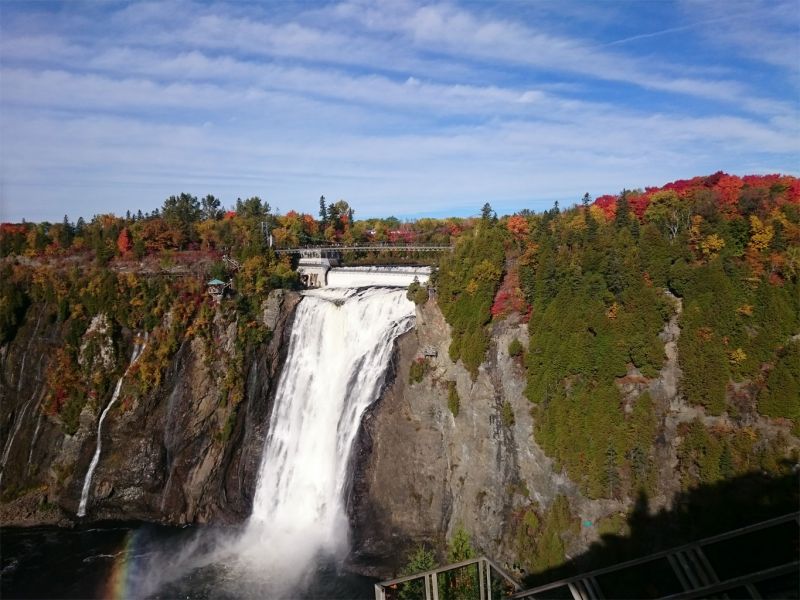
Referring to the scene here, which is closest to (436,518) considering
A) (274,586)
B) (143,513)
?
(274,586)

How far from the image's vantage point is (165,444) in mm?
39688

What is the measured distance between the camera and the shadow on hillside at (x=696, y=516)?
2003 centimetres

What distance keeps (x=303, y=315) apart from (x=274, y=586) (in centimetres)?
1783

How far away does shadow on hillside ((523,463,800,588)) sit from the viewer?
20031mm

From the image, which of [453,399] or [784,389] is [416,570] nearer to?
[453,399]

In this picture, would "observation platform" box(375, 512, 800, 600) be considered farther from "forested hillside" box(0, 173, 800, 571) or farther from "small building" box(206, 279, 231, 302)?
"small building" box(206, 279, 231, 302)

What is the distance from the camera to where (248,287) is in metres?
44.6

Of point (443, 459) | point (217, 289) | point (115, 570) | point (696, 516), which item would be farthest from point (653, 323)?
point (217, 289)

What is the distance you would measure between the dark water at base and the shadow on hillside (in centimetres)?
1066

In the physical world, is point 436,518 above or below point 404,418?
below

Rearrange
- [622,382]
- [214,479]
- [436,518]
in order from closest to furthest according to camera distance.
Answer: [622,382]
[436,518]
[214,479]

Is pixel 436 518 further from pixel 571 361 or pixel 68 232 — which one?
pixel 68 232

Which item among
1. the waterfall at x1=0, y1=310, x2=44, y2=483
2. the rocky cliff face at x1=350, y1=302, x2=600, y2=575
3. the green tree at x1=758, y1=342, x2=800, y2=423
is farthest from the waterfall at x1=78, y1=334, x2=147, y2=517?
the green tree at x1=758, y1=342, x2=800, y2=423

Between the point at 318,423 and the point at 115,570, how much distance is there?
1354 centimetres
